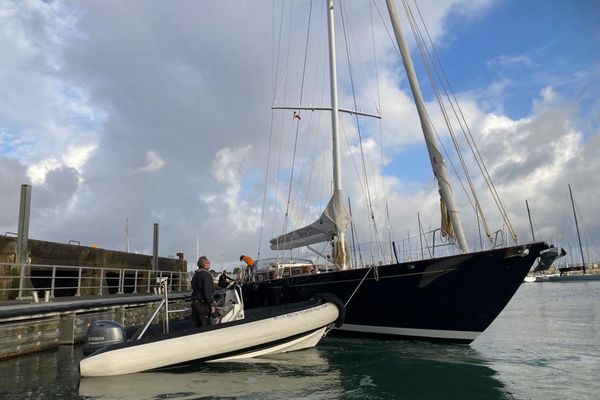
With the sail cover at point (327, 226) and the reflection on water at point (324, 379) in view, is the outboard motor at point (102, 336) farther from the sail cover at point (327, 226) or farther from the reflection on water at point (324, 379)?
the sail cover at point (327, 226)

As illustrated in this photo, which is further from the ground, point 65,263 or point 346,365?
point 65,263

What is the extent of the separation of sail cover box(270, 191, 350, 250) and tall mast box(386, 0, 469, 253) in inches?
131

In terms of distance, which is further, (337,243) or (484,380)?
(337,243)

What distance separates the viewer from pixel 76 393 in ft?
20.9

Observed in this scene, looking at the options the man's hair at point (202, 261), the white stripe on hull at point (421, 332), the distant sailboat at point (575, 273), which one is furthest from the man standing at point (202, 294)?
the distant sailboat at point (575, 273)

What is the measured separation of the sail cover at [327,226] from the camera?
1328 cm

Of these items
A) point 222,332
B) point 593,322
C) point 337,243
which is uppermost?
point 337,243

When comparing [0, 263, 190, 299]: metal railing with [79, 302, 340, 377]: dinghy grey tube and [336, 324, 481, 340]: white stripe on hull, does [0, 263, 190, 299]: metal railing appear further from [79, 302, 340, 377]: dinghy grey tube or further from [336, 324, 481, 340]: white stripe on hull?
[336, 324, 481, 340]: white stripe on hull

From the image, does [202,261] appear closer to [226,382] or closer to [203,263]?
[203,263]

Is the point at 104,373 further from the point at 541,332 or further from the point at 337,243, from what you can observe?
the point at 541,332

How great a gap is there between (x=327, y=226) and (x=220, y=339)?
20.4ft

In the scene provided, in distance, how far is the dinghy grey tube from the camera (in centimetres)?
699

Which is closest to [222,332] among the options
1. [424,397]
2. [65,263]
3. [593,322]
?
[424,397]

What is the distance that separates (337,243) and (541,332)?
6.57 meters
